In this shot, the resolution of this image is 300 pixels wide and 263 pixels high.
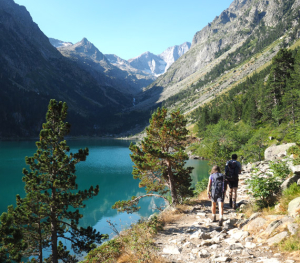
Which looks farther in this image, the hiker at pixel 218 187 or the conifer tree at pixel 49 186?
the conifer tree at pixel 49 186

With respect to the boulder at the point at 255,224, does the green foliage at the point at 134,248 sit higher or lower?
lower

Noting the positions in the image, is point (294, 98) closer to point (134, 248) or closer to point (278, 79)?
point (278, 79)

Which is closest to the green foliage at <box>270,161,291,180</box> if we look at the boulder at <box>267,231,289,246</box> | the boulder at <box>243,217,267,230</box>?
the boulder at <box>243,217,267,230</box>

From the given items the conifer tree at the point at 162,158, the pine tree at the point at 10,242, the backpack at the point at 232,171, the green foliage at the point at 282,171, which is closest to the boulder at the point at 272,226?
the green foliage at the point at 282,171

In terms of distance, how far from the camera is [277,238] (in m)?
6.13

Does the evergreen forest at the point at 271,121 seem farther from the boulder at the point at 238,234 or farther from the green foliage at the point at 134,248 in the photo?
→ the green foliage at the point at 134,248

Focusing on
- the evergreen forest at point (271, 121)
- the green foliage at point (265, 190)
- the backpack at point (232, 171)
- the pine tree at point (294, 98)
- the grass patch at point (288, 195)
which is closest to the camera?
the grass patch at point (288, 195)

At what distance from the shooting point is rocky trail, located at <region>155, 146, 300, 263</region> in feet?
19.5

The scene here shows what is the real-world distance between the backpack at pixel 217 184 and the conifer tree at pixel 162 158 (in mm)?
7507

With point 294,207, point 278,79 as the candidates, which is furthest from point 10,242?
point 278,79

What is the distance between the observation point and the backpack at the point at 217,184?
942cm

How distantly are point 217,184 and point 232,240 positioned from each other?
265 cm

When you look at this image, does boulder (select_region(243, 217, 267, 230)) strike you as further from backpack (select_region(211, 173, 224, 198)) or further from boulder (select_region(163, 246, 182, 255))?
boulder (select_region(163, 246, 182, 255))

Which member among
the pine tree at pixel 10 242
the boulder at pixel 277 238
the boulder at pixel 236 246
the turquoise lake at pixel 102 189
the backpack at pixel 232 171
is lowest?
the turquoise lake at pixel 102 189
